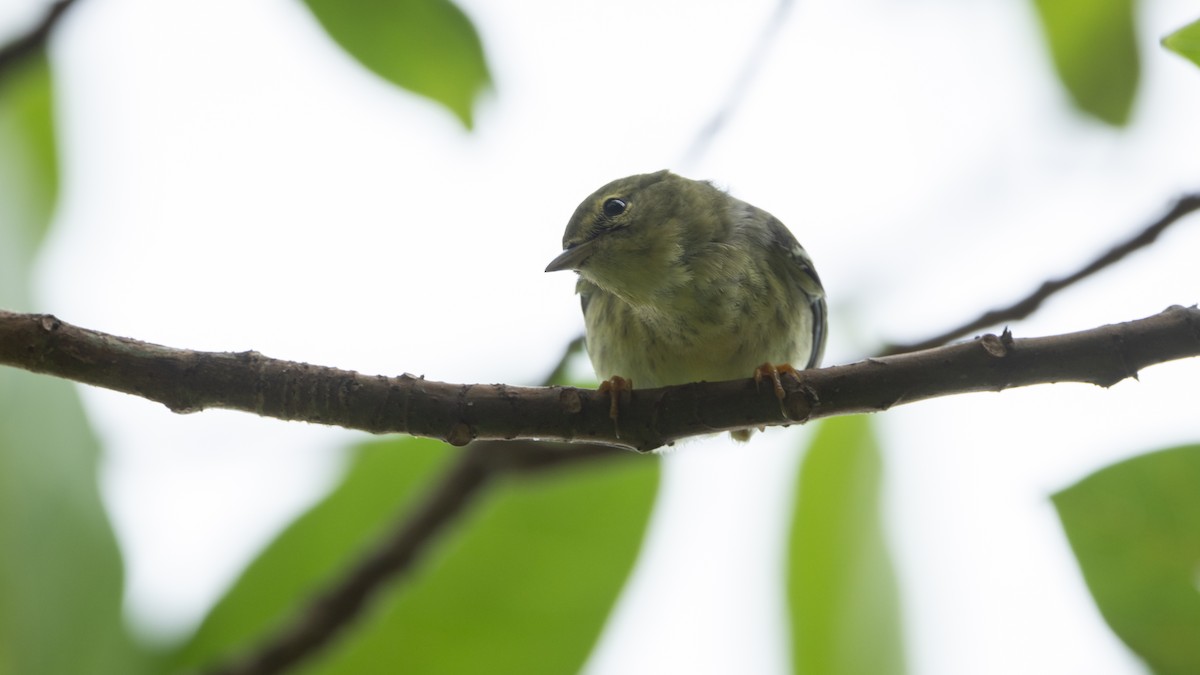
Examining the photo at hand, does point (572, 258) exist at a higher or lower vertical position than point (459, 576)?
higher

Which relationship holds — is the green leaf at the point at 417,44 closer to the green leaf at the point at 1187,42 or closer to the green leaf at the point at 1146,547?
the green leaf at the point at 1187,42

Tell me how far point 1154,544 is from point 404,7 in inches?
75.4

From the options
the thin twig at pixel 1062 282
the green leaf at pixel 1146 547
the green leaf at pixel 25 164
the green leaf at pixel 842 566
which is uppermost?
the green leaf at pixel 25 164

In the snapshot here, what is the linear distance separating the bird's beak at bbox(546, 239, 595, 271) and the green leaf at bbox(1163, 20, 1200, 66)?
6.90 ft

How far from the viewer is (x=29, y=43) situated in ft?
8.87

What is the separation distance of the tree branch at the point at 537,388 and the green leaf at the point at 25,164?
700 millimetres

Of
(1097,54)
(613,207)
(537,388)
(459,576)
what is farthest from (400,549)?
(1097,54)

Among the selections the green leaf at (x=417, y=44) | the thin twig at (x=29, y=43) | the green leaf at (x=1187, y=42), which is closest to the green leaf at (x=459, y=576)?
the green leaf at (x=417, y=44)

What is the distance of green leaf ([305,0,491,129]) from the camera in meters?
2.45

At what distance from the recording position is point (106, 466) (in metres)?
2.85

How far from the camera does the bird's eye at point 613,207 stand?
3900 mm

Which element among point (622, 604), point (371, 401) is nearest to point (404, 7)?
point (371, 401)

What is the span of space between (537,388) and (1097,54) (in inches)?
60.5

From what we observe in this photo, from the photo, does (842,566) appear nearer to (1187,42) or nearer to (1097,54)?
(1097,54)
